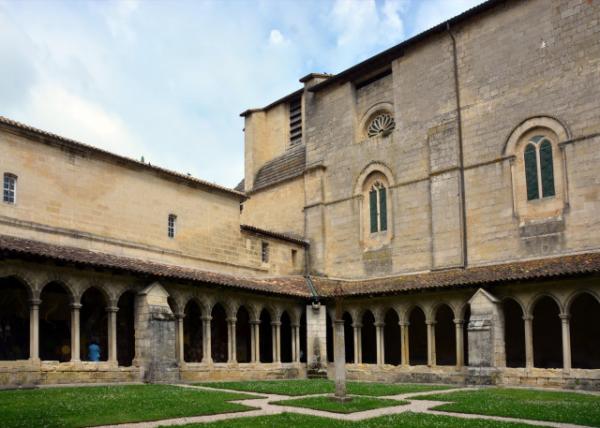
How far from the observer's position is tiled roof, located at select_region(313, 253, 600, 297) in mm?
20578

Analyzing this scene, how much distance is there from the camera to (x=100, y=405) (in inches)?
503

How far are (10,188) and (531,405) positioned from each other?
16.2 meters

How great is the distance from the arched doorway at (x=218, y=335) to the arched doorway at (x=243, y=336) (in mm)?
794

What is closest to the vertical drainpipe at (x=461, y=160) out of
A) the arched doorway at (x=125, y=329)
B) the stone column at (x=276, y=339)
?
the stone column at (x=276, y=339)

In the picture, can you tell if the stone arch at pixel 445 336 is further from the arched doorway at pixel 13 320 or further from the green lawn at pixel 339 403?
the arched doorway at pixel 13 320

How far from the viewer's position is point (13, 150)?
20.8m

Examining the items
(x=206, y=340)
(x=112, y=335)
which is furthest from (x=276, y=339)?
(x=112, y=335)

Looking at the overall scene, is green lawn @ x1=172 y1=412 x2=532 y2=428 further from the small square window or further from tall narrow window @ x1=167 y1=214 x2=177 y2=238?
the small square window

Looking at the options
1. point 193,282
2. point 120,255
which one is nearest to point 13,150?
point 120,255

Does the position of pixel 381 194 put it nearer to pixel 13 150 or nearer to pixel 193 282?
pixel 193 282

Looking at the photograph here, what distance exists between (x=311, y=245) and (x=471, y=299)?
1132 cm

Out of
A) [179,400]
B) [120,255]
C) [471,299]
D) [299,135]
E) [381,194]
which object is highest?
[299,135]

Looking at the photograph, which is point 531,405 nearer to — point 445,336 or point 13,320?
point 445,336

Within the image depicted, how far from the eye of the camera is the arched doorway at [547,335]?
24500mm
